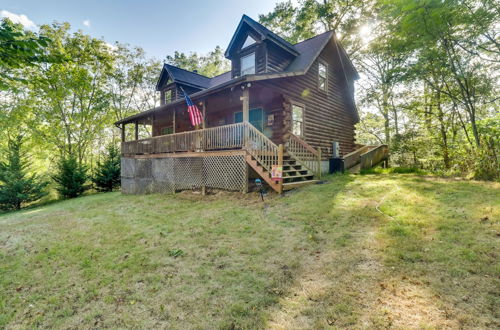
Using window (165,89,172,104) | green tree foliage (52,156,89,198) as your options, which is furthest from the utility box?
green tree foliage (52,156,89,198)

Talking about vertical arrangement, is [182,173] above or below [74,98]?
below

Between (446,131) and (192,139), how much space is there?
48.8 ft

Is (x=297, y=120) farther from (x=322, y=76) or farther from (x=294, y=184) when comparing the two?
(x=294, y=184)

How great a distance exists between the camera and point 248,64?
1248cm

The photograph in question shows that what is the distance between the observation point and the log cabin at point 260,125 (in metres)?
9.00

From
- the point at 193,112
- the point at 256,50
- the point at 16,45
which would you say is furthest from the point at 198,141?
the point at 16,45

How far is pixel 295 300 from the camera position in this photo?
116 inches

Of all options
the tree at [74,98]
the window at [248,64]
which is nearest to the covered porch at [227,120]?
the window at [248,64]

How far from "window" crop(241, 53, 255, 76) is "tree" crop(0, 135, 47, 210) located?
53.6 feet

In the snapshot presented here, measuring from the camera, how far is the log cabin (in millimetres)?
9000

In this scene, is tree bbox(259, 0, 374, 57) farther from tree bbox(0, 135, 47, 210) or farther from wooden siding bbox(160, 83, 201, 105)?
tree bbox(0, 135, 47, 210)

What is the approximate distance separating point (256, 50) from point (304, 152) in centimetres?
586

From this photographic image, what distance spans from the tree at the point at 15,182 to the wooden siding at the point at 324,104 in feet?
57.8

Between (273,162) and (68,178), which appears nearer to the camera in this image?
(273,162)
